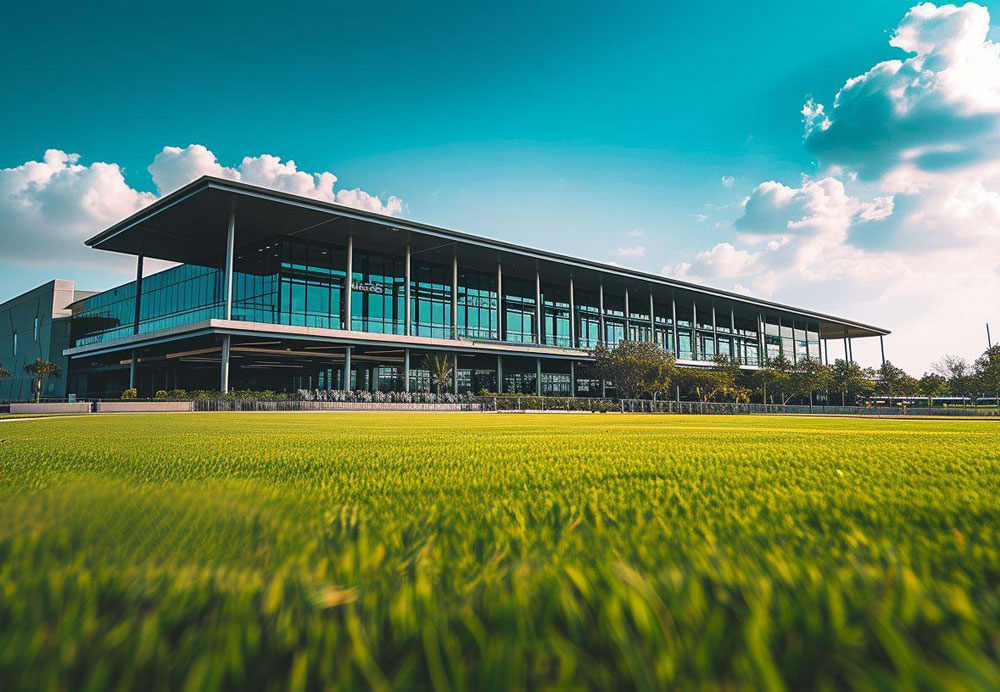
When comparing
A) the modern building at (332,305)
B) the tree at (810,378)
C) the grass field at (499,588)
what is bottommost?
the grass field at (499,588)

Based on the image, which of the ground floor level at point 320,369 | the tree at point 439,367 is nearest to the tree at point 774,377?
the ground floor level at point 320,369

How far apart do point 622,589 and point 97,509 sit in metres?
1.74

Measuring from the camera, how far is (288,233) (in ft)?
141

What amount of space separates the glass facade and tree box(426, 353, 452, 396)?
11.2ft

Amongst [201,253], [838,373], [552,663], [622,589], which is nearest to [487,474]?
[622,589]

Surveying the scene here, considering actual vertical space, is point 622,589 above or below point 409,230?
below

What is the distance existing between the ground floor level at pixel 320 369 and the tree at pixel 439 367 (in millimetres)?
81

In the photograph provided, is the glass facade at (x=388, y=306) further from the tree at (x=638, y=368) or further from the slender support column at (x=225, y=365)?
the tree at (x=638, y=368)

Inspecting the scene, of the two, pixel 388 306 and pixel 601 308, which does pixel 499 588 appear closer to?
pixel 388 306

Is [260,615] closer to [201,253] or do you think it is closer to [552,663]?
[552,663]

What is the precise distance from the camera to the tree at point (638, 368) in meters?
45.6

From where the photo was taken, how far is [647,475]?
320 centimetres

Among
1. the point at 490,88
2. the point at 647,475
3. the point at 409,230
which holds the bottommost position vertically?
the point at 647,475

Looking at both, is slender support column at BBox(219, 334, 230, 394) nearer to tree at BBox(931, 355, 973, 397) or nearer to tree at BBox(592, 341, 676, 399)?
tree at BBox(592, 341, 676, 399)
